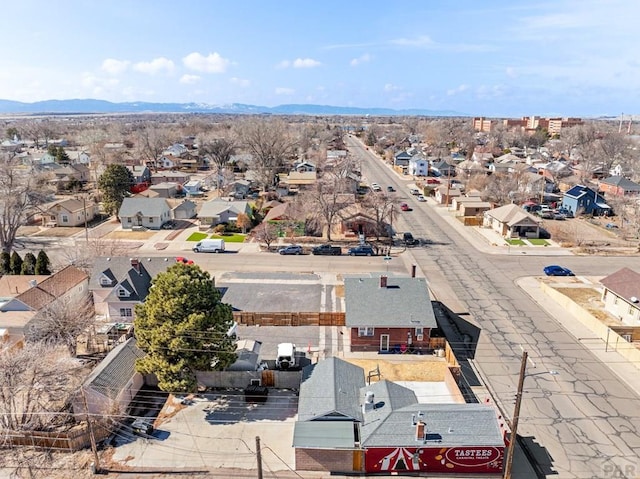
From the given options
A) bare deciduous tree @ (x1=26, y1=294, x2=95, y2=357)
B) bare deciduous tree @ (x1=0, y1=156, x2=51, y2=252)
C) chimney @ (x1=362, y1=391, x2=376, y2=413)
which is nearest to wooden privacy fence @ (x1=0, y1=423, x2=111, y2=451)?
bare deciduous tree @ (x1=26, y1=294, x2=95, y2=357)

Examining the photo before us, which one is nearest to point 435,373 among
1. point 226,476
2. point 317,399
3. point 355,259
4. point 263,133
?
point 317,399

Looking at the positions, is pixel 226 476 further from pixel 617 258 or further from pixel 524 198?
pixel 524 198

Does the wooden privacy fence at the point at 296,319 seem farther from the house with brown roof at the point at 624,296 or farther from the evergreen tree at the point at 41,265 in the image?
the house with brown roof at the point at 624,296

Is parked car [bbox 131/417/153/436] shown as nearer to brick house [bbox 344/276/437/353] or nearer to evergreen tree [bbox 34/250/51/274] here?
brick house [bbox 344/276/437/353]

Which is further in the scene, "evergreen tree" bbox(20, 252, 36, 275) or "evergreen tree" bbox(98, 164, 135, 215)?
"evergreen tree" bbox(98, 164, 135, 215)

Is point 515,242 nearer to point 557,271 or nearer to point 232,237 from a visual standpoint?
point 557,271

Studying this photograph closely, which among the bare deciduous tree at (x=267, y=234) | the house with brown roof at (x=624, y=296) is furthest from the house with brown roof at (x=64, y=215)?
the house with brown roof at (x=624, y=296)

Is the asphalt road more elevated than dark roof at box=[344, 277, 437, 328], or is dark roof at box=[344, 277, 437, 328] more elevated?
dark roof at box=[344, 277, 437, 328]
